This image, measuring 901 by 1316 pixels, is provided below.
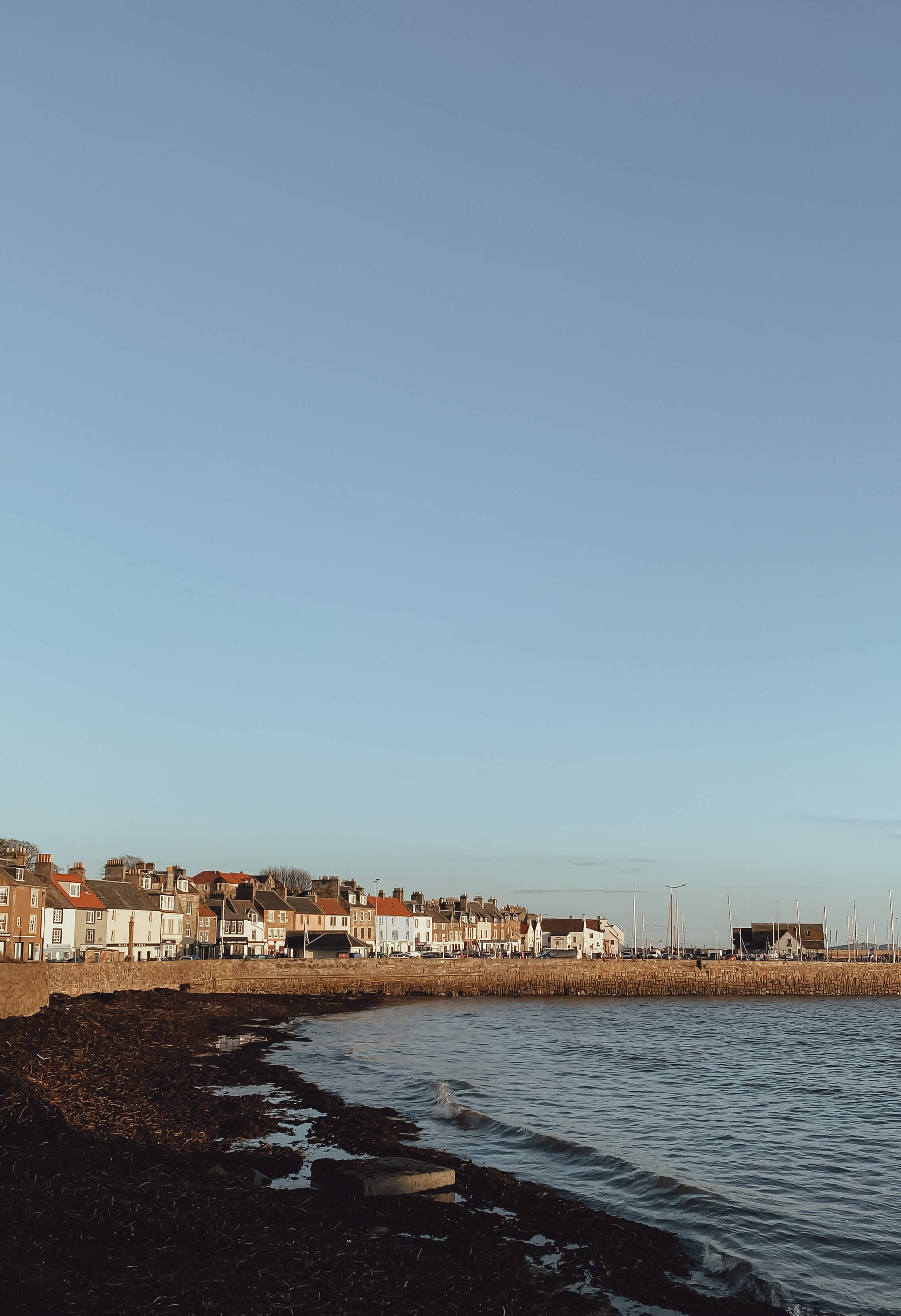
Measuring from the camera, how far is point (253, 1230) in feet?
47.9

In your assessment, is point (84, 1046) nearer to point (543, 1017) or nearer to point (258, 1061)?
point (258, 1061)

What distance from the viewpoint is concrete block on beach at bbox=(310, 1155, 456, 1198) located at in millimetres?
Answer: 18031

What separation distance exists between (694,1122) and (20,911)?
64555 mm

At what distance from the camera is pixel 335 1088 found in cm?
3378

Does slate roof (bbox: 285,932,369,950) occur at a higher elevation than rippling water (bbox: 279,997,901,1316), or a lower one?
lower

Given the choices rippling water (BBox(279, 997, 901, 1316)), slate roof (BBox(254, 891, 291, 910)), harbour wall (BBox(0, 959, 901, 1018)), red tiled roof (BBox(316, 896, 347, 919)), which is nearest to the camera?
rippling water (BBox(279, 997, 901, 1316))

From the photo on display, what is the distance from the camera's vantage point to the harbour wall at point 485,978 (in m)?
69.9

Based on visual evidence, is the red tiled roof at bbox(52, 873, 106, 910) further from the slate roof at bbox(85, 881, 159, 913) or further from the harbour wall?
the harbour wall

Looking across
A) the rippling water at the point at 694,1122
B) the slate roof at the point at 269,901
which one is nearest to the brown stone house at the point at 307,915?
the slate roof at the point at 269,901

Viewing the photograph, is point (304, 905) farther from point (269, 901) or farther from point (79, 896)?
point (79, 896)

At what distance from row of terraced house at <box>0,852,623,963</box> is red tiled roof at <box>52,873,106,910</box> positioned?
0.13 metres

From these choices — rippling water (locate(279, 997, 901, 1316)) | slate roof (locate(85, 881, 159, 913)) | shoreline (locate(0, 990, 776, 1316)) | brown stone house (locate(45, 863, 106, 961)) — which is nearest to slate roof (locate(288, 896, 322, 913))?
slate roof (locate(85, 881, 159, 913))

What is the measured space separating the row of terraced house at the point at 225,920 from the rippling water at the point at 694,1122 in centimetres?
3328

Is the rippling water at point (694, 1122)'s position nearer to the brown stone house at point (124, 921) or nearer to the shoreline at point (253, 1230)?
the shoreline at point (253, 1230)
